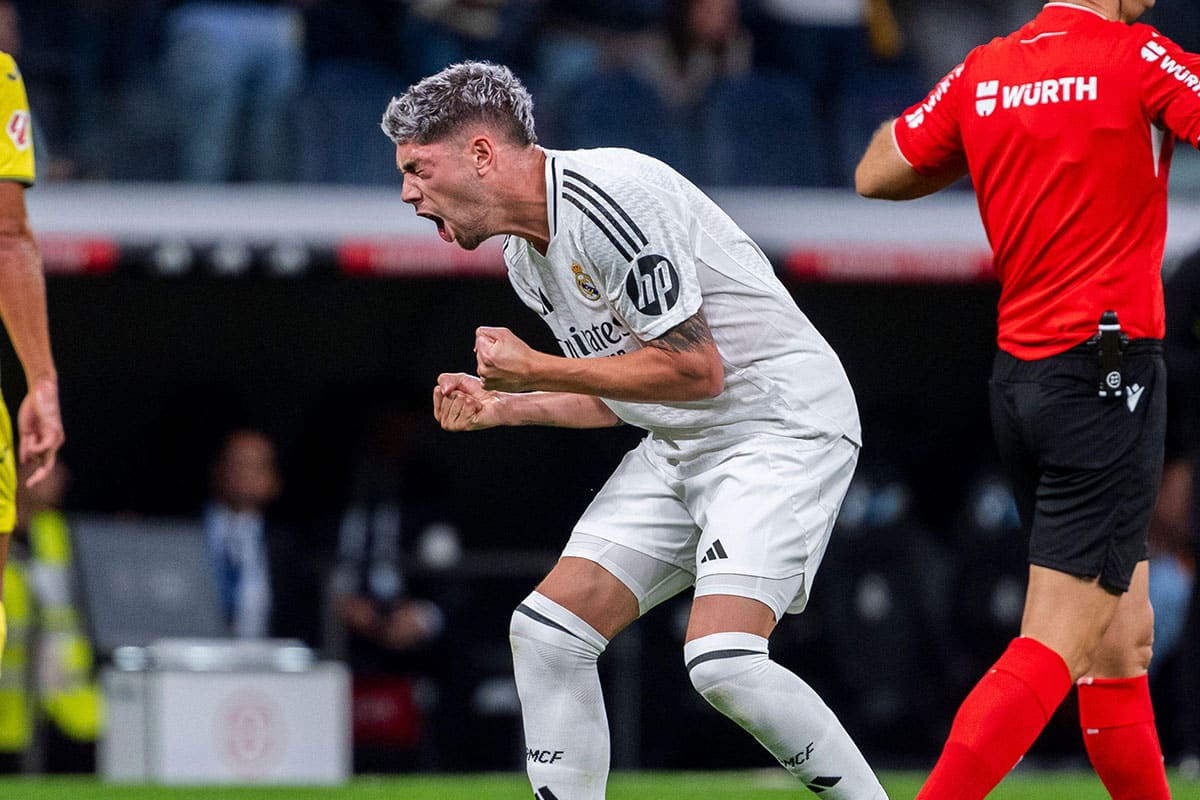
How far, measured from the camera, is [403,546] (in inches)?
408

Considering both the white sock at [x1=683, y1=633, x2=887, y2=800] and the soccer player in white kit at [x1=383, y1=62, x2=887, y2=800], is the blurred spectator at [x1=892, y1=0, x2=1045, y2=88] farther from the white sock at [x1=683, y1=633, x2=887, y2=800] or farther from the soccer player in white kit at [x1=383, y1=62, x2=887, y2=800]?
the white sock at [x1=683, y1=633, x2=887, y2=800]

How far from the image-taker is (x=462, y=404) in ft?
13.2

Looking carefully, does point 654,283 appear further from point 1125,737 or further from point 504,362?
point 1125,737

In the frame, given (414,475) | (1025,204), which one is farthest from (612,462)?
(1025,204)

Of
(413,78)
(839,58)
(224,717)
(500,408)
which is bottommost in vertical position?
(224,717)

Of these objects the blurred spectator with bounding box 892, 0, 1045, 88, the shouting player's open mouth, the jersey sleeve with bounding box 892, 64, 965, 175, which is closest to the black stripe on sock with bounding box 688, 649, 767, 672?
the shouting player's open mouth

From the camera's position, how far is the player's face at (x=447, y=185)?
401 cm

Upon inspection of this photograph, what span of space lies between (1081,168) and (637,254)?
1.02 m

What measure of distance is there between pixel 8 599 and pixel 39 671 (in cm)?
37

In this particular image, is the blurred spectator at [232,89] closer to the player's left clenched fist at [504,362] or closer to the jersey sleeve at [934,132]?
the jersey sleeve at [934,132]

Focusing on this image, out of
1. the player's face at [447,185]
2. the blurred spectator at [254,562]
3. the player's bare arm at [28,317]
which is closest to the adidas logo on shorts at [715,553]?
the player's face at [447,185]

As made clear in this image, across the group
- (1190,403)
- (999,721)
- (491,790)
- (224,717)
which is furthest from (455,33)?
(999,721)

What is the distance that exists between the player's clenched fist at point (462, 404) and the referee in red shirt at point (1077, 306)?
3.77 feet

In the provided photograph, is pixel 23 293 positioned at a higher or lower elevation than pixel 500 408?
higher
